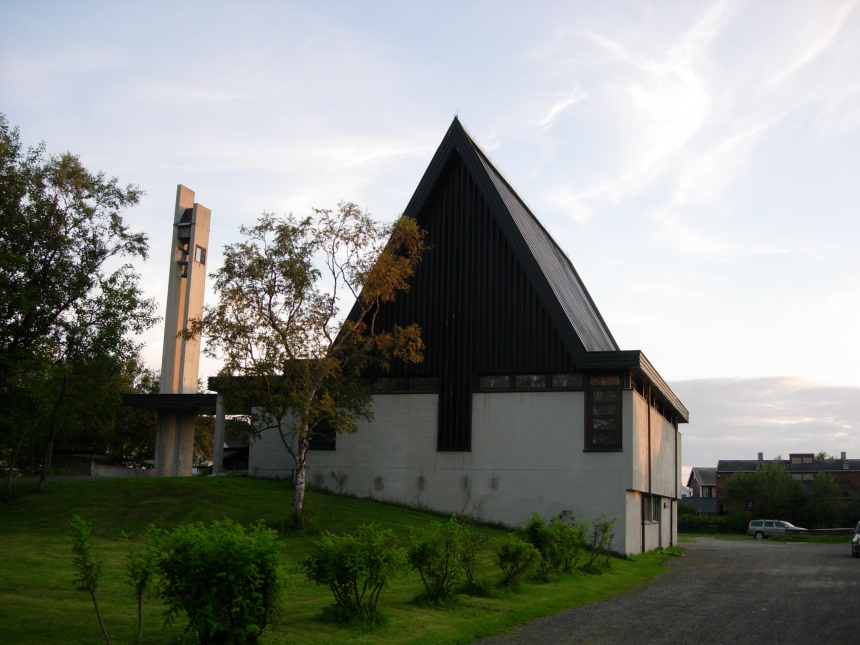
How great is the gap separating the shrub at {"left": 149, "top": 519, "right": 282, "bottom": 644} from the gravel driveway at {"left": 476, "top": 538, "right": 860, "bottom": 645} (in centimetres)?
385

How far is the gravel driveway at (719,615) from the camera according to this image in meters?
12.1

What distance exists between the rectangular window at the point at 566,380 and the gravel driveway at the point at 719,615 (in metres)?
7.97

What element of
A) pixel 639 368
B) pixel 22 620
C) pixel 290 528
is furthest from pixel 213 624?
pixel 639 368

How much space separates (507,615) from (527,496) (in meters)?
14.9

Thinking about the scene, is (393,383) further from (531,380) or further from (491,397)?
(531,380)

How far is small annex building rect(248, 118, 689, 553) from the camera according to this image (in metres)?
27.9

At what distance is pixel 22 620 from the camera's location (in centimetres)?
1045

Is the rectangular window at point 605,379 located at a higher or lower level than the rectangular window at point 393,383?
higher

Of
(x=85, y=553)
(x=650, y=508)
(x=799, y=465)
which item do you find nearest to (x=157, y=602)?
(x=85, y=553)

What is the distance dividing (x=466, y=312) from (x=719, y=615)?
57.2 ft

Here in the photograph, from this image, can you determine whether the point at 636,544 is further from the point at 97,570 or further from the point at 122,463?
the point at 122,463

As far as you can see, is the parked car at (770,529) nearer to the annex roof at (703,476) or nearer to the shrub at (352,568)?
the shrub at (352,568)

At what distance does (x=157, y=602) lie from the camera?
12695 mm

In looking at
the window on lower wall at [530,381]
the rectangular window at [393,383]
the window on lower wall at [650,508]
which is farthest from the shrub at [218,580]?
the window on lower wall at [650,508]
